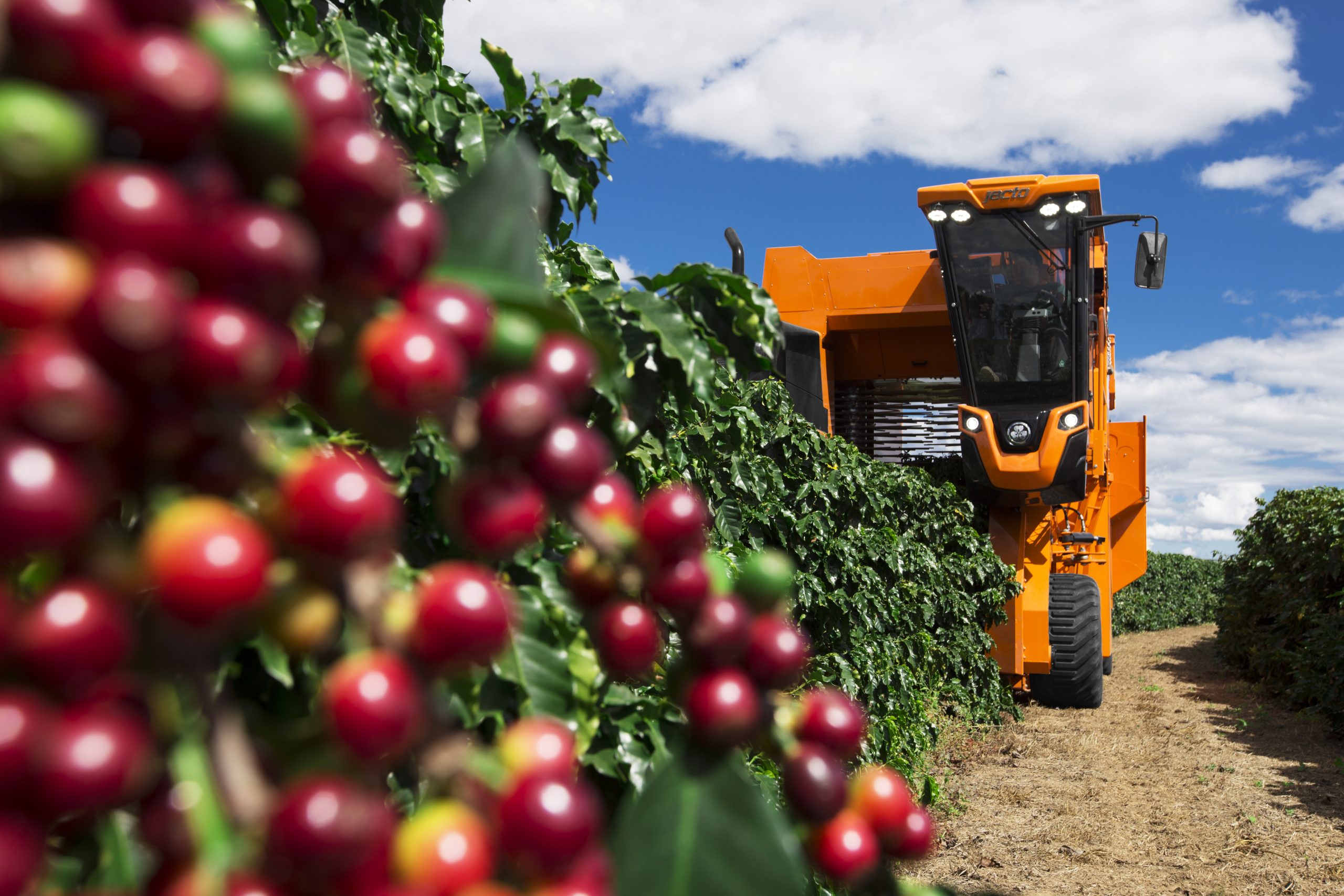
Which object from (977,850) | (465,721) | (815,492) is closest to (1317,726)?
(977,850)

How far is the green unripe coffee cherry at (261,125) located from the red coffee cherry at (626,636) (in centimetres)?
30

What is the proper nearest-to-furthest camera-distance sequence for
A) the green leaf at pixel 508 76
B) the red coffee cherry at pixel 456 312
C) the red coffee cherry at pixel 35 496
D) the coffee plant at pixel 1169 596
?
the red coffee cherry at pixel 35 496 < the red coffee cherry at pixel 456 312 < the green leaf at pixel 508 76 < the coffee plant at pixel 1169 596

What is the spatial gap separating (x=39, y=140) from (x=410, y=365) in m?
0.16

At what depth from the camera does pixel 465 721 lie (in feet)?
2.36

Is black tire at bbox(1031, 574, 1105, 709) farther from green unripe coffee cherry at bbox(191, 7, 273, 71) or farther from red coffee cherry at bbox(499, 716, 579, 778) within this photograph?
green unripe coffee cherry at bbox(191, 7, 273, 71)

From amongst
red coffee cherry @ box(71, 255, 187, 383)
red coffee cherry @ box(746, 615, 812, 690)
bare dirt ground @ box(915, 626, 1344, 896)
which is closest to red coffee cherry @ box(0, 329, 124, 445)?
red coffee cherry @ box(71, 255, 187, 383)

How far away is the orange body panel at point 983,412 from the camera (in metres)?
7.66

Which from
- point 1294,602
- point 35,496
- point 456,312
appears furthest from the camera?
point 1294,602

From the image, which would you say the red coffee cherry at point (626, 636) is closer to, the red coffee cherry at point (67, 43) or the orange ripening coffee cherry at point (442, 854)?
the orange ripening coffee cherry at point (442, 854)

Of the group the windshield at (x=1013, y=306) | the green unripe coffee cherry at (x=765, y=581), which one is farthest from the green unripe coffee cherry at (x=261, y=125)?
the windshield at (x=1013, y=306)

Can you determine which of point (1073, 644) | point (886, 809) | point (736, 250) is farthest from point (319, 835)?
point (1073, 644)

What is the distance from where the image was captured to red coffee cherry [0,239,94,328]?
1.12 ft

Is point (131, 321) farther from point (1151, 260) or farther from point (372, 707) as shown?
point (1151, 260)

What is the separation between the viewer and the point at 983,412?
7.84m
